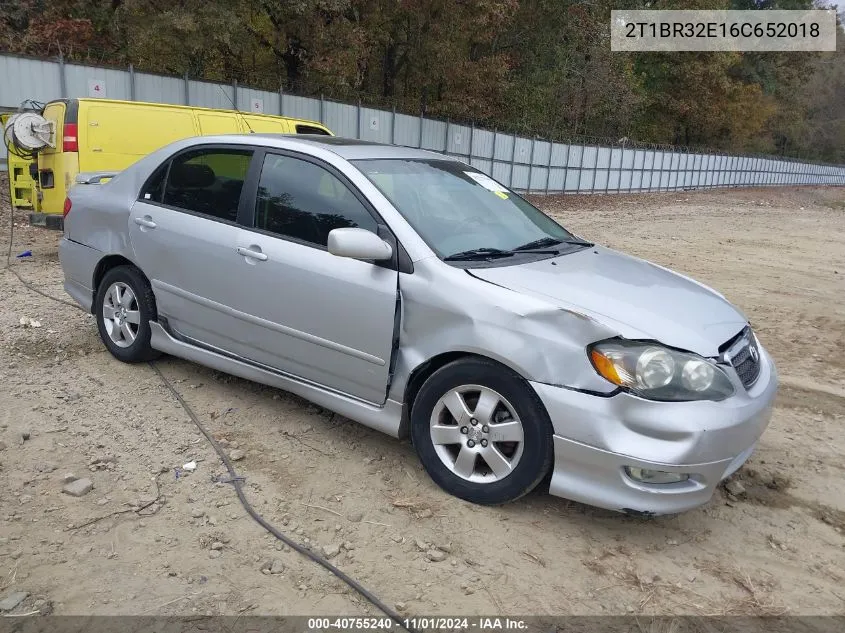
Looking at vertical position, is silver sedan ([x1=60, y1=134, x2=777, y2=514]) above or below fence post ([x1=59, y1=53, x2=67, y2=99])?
below

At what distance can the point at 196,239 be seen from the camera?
13.8 ft

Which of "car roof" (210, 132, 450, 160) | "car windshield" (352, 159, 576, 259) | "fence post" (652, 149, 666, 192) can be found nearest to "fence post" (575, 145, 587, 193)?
"fence post" (652, 149, 666, 192)

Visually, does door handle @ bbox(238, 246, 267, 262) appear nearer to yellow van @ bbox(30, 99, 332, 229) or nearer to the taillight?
yellow van @ bbox(30, 99, 332, 229)

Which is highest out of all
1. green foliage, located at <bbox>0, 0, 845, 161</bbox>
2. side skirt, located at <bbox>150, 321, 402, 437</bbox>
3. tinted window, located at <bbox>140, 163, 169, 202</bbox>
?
green foliage, located at <bbox>0, 0, 845, 161</bbox>

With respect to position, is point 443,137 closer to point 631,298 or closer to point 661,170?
point 661,170

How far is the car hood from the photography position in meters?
3.03

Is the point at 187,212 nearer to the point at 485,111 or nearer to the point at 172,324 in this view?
the point at 172,324

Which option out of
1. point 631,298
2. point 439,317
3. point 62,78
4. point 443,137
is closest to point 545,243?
point 631,298

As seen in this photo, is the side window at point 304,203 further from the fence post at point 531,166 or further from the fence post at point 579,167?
the fence post at point 579,167

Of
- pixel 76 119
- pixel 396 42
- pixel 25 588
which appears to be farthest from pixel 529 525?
pixel 396 42

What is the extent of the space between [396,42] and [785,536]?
82.9 feet

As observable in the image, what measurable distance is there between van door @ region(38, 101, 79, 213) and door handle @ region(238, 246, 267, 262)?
505 cm

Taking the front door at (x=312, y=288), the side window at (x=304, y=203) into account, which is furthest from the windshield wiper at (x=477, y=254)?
the side window at (x=304, y=203)

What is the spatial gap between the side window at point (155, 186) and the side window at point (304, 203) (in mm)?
935
